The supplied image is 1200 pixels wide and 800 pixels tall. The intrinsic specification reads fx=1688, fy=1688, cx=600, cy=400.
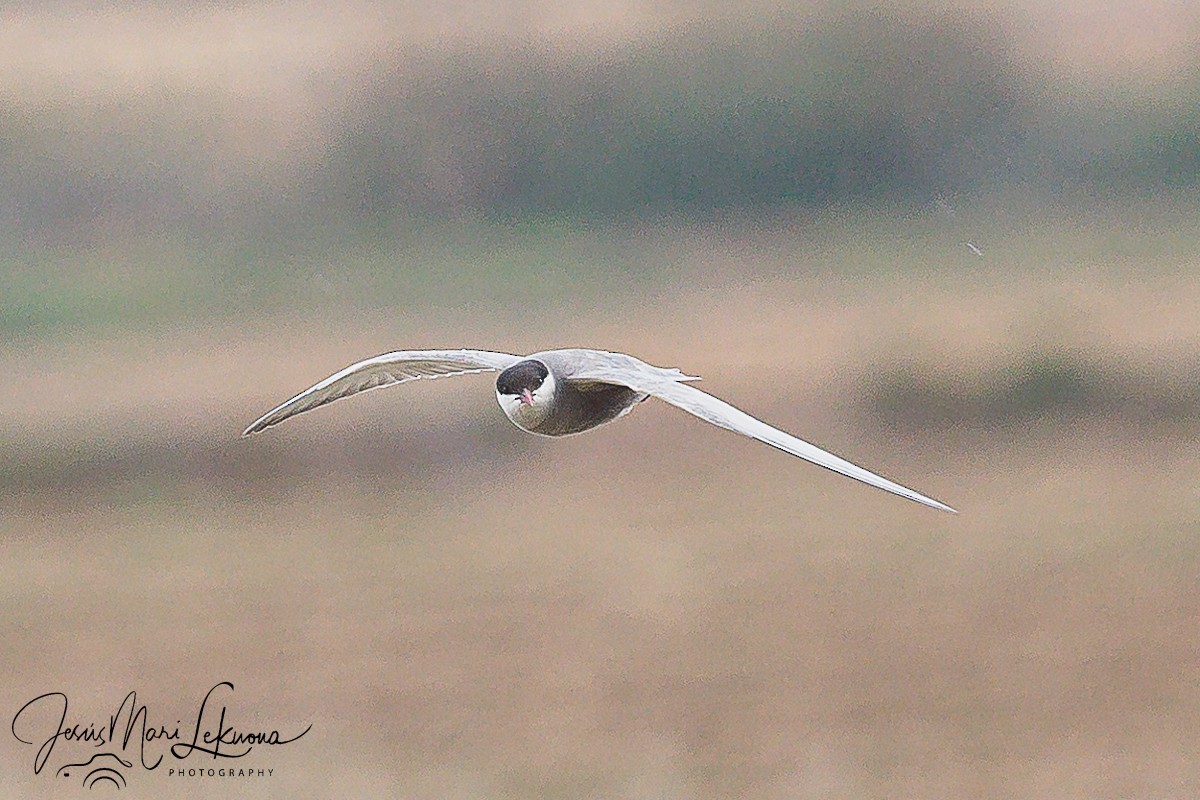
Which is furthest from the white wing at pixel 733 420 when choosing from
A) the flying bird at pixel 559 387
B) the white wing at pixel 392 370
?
the white wing at pixel 392 370

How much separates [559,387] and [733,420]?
42 cm

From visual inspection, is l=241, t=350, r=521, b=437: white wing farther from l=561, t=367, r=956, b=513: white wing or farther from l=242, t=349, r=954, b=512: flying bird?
l=561, t=367, r=956, b=513: white wing

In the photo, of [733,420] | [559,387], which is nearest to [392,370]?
[559,387]

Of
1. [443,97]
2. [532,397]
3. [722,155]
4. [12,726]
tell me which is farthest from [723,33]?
[532,397]

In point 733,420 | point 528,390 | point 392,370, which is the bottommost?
point 392,370

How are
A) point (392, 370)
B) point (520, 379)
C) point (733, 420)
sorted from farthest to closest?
point (392, 370) < point (520, 379) < point (733, 420)

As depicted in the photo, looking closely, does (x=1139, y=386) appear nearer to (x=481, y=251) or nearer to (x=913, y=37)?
(x=913, y=37)

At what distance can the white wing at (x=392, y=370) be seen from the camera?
6.12 ft

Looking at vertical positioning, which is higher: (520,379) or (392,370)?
(520,379)

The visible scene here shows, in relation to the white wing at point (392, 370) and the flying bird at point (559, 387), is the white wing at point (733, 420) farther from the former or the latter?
the white wing at point (392, 370)

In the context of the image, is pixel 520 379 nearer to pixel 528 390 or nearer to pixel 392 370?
pixel 528 390

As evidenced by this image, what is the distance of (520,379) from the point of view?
1.67m

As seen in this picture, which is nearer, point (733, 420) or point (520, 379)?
point (733, 420)

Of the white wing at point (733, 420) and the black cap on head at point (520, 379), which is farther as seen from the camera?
the black cap on head at point (520, 379)
